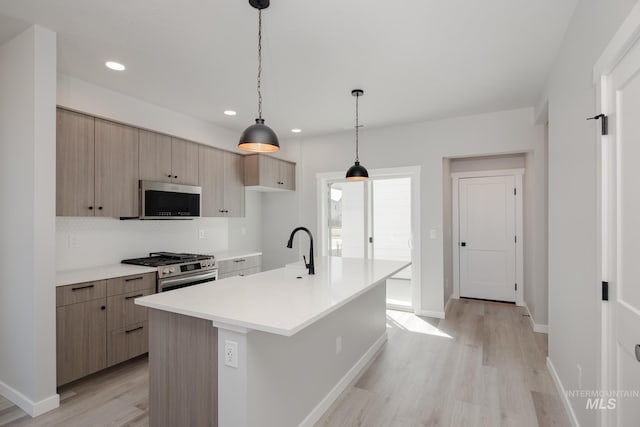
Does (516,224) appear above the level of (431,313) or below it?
above

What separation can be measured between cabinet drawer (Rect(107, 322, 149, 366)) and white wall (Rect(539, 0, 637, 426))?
11.1 feet

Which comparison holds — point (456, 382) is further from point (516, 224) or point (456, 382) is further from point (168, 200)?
point (168, 200)

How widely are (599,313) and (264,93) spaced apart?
10.9ft

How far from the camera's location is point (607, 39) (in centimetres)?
158

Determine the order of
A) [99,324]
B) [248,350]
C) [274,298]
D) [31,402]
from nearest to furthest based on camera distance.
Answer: [248,350]
[274,298]
[31,402]
[99,324]

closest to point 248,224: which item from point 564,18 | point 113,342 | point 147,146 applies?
point 147,146

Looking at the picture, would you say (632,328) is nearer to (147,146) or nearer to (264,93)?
(264,93)

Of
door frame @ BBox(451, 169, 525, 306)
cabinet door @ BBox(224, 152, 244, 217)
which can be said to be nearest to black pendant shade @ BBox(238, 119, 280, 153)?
cabinet door @ BBox(224, 152, 244, 217)

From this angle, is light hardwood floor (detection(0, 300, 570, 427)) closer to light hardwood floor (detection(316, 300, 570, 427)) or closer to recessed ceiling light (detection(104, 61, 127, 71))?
light hardwood floor (detection(316, 300, 570, 427))

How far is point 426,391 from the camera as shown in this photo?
261 cm

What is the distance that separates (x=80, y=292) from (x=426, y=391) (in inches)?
113

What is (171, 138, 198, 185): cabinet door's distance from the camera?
3.78m

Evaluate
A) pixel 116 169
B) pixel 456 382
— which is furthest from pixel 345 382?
pixel 116 169

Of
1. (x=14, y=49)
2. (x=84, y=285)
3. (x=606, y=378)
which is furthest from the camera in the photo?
(x=84, y=285)
